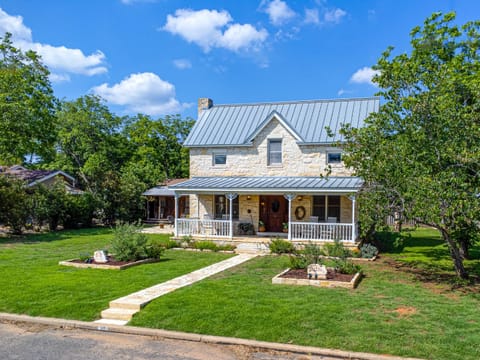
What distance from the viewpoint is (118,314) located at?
29.6 feet

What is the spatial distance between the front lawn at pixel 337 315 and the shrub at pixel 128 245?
14.1ft

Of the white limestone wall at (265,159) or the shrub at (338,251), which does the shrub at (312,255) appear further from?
the white limestone wall at (265,159)

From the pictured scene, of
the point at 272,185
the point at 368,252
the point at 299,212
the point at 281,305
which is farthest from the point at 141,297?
the point at 299,212

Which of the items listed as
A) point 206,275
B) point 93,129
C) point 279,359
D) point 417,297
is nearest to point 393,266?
point 417,297

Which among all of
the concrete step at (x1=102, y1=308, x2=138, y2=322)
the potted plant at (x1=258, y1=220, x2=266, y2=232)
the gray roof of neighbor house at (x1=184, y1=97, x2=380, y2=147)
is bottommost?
the concrete step at (x1=102, y1=308, x2=138, y2=322)

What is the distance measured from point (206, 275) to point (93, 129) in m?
35.9

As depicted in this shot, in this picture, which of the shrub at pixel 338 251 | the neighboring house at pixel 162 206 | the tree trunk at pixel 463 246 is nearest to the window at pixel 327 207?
the shrub at pixel 338 251

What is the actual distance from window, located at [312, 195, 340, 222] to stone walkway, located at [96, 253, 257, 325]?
8696 mm

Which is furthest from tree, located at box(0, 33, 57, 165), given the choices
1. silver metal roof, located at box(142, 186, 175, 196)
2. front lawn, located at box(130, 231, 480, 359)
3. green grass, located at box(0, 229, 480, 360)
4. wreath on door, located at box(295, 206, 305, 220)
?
front lawn, located at box(130, 231, 480, 359)

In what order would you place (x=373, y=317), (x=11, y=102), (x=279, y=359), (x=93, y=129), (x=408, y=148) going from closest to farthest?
(x=279, y=359) → (x=373, y=317) → (x=408, y=148) → (x=11, y=102) → (x=93, y=129)

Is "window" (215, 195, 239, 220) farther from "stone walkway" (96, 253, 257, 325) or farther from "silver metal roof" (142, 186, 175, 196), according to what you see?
"silver metal roof" (142, 186, 175, 196)

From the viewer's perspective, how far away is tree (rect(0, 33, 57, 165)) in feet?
88.8

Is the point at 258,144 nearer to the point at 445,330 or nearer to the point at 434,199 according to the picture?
the point at 434,199

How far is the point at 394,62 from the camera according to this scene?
21875 mm
